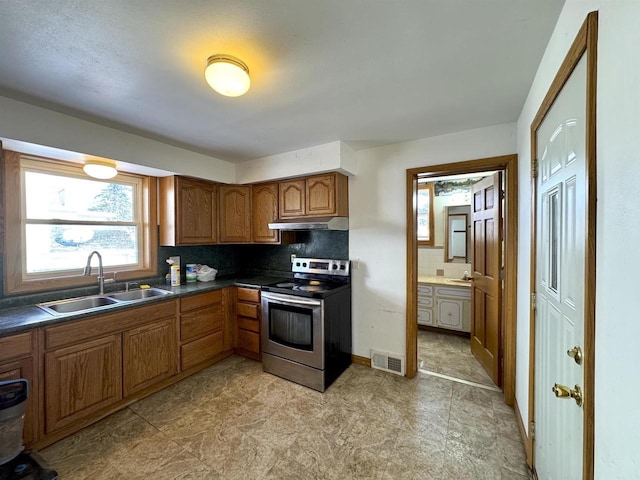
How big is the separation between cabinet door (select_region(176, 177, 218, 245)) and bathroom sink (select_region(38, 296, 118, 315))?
876 mm

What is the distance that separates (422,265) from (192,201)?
349cm

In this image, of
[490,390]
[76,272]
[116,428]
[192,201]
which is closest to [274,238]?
[192,201]

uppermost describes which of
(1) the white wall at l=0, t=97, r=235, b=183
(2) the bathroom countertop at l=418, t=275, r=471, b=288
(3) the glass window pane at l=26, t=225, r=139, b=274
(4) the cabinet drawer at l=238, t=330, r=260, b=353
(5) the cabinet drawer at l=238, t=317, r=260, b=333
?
(1) the white wall at l=0, t=97, r=235, b=183

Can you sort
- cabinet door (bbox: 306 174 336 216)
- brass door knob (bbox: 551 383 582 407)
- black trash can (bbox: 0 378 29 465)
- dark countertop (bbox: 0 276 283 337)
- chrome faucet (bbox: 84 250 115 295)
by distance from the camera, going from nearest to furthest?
brass door knob (bbox: 551 383 582 407) → black trash can (bbox: 0 378 29 465) → dark countertop (bbox: 0 276 283 337) → chrome faucet (bbox: 84 250 115 295) → cabinet door (bbox: 306 174 336 216)

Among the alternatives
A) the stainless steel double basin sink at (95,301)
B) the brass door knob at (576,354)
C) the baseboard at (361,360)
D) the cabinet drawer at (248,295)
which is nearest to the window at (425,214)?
the baseboard at (361,360)

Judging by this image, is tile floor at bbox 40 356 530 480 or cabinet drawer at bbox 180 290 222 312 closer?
tile floor at bbox 40 356 530 480

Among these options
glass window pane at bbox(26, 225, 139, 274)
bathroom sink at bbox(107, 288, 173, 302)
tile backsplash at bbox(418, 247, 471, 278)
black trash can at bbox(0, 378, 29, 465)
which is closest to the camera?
black trash can at bbox(0, 378, 29, 465)

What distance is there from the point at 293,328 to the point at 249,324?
2.38 feet

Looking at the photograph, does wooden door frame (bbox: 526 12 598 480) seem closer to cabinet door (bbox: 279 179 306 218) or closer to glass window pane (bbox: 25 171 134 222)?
cabinet door (bbox: 279 179 306 218)

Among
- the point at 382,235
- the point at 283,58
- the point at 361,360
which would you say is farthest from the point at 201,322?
Result: the point at 283,58

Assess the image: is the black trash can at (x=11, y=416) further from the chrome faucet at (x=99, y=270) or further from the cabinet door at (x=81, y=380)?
the chrome faucet at (x=99, y=270)

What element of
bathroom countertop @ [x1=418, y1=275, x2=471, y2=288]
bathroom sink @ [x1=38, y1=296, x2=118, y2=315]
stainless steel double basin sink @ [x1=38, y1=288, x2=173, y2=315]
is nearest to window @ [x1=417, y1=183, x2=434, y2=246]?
bathroom countertop @ [x1=418, y1=275, x2=471, y2=288]

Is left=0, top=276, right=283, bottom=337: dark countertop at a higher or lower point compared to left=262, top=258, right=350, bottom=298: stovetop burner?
lower

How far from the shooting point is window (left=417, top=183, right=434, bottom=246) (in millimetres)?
4262
